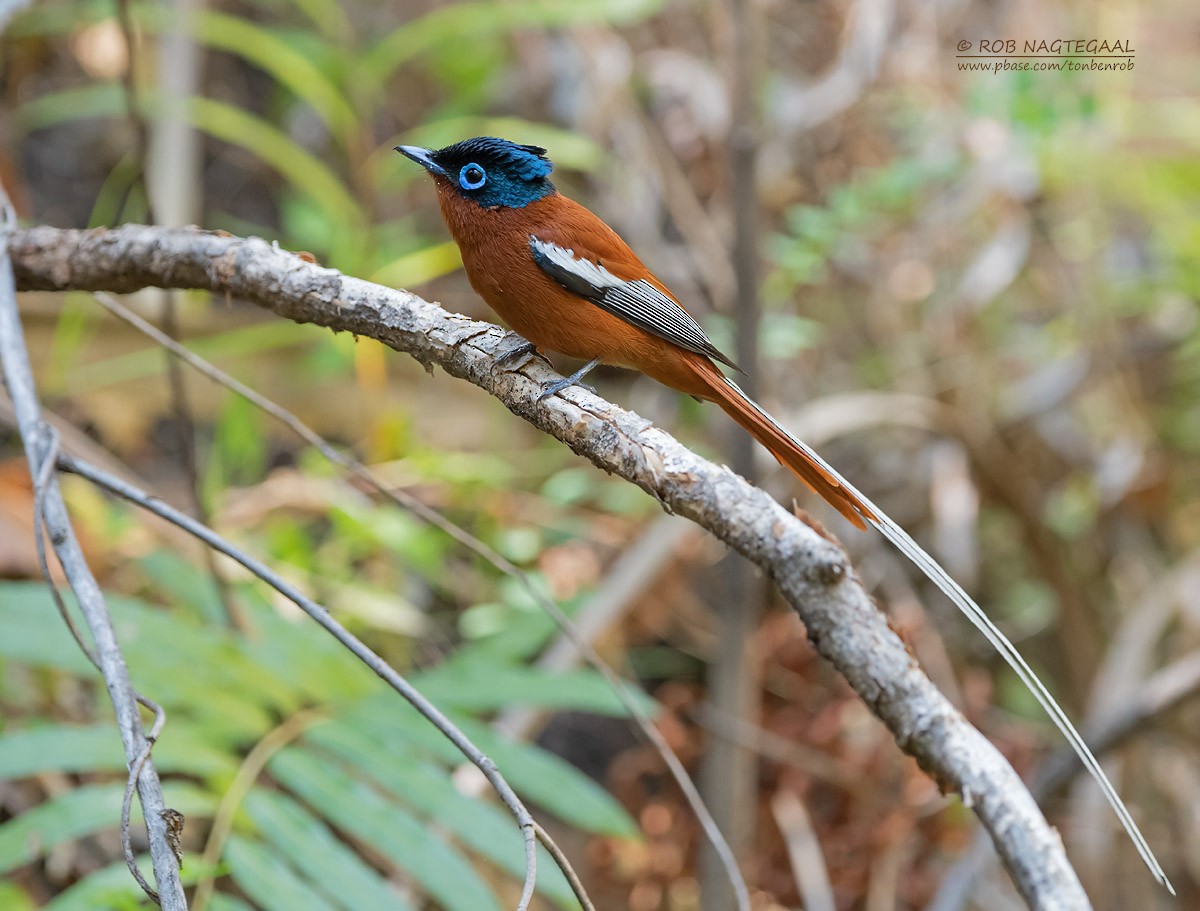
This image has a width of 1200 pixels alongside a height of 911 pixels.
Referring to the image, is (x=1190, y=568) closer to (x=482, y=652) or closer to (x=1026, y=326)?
(x=1026, y=326)

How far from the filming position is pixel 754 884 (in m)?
3.44

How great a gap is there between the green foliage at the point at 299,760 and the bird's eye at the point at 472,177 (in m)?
1.04

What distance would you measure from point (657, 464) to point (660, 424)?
267 cm

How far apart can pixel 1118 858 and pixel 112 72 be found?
5.31 metres

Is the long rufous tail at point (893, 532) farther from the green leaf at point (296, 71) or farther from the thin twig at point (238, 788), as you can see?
the green leaf at point (296, 71)

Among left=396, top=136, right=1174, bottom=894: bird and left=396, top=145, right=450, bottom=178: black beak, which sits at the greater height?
left=396, top=145, right=450, bottom=178: black beak

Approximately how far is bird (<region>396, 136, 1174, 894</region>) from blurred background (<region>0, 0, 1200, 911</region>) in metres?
0.71

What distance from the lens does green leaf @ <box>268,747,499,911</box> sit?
5.89ft

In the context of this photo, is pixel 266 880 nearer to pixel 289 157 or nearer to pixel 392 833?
pixel 392 833

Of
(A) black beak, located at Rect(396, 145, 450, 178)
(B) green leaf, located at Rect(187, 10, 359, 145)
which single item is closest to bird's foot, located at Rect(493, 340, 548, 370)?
(A) black beak, located at Rect(396, 145, 450, 178)

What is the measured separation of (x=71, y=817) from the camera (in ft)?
5.92

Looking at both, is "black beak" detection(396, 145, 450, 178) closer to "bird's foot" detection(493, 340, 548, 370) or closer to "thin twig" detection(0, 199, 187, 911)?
"bird's foot" detection(493, 340, 548, 370)

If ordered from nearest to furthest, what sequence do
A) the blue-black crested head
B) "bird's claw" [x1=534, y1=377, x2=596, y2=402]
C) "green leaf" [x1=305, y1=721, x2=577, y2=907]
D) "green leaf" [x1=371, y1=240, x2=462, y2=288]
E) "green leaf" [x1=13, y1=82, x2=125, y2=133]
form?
1. "bird's claw" [x1=534, y1=377, x2=596, y2=402]
2. "green leaf" [x1=305, y1=721, x2=577, y2=907]
3. the blue-black crested head
4. "green leaf" [x1=371, y1=240, x2=462, y2=288]
5. "green leaf" [x1=13, y1=82, x2=125, y2=133]

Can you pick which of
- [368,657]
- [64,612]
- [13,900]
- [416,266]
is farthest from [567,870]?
[416,266]
